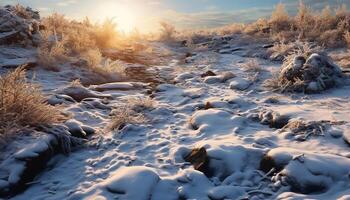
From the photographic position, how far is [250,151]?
3.97 meters

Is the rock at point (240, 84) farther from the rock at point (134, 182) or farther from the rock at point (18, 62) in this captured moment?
the rock at point (18, 62)

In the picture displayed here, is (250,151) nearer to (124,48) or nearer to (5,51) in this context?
(5,51)

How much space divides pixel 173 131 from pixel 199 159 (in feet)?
3.43

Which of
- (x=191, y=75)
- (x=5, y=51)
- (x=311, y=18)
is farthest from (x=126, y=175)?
(x=311, y=18)

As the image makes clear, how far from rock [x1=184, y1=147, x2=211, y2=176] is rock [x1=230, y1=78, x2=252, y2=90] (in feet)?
10.0

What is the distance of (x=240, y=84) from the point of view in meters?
7.02

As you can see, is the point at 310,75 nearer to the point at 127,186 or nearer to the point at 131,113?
the point at 131,113

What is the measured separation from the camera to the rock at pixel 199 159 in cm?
380

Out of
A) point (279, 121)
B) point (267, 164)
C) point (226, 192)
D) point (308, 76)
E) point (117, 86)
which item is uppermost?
point (308, 76)

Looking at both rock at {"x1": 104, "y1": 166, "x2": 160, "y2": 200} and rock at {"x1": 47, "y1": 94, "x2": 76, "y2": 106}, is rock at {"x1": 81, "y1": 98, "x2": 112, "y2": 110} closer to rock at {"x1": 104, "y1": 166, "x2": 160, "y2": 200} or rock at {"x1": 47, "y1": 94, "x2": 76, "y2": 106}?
rock at {"x1": 47, "y1": 94, "x2": 76, "y2": 106}

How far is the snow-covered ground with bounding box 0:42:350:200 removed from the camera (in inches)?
135

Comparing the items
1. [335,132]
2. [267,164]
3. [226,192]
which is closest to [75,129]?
[226,192]

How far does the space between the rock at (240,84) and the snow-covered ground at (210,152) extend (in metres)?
0.45

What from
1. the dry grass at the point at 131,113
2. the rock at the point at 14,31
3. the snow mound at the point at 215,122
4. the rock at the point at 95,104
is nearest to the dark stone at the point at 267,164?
the snow mound at the point at 215,122
